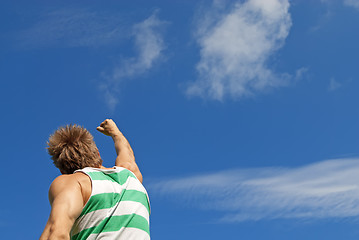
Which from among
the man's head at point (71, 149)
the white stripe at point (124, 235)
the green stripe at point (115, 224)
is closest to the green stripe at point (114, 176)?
the man's head at point (71, 149)

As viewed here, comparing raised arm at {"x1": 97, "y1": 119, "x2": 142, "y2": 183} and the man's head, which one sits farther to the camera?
raised arm at {"x1": 97, "y1": 119, "x2": 142, "y2": 183}

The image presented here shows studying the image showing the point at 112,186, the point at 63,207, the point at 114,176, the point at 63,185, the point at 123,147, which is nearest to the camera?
the point at 63,207

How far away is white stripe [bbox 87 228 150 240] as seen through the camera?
4.79m

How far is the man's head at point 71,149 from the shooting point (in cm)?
525

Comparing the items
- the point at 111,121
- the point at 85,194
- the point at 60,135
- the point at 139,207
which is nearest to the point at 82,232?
the point at 85,194

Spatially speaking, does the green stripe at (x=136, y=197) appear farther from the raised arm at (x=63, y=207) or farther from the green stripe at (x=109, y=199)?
the raised arm at (x=63, y=207)

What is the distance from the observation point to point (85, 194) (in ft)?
15.7

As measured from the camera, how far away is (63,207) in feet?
14.9

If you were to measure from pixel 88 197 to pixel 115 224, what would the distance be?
1.34 ft

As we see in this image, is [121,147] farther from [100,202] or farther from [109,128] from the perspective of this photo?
[100,202]

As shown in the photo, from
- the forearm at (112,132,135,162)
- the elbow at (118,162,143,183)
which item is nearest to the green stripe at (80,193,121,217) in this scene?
the elbow at (118,162,143,183)

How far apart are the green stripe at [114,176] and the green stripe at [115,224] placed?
17.0 inches

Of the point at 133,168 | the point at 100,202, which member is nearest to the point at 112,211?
the point at 100,202

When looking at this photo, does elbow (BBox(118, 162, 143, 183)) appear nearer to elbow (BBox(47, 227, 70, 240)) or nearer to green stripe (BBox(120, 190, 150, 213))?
green stripe (BBox(120, 190, 150, 213))
